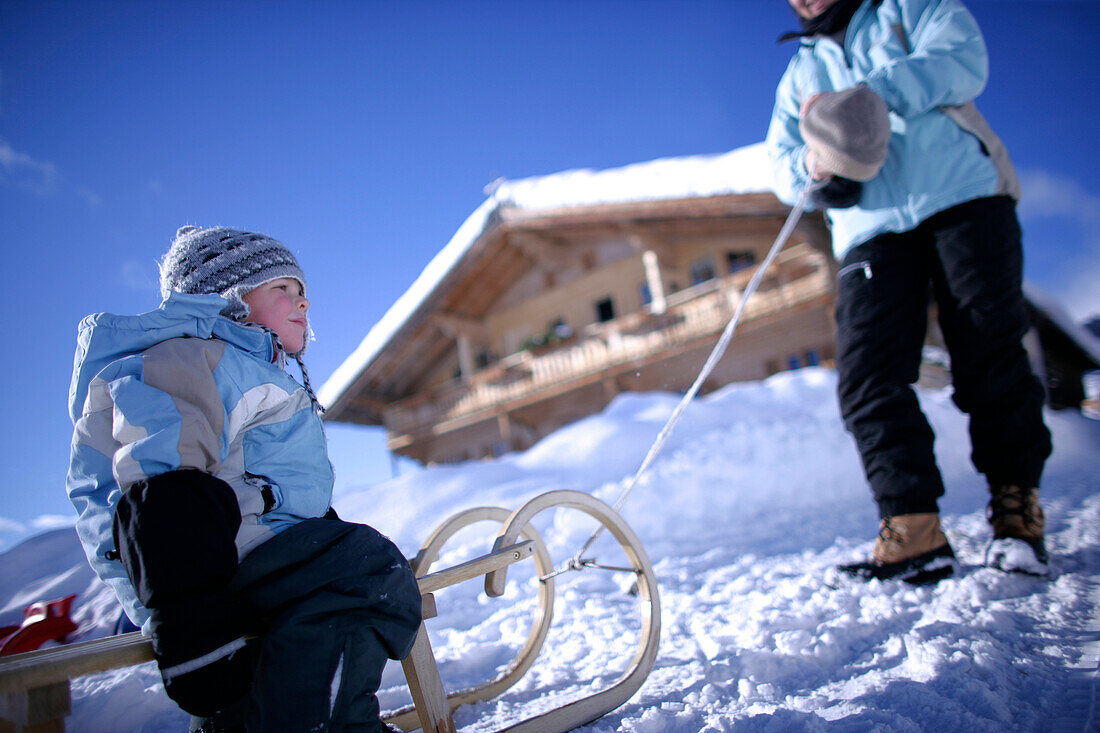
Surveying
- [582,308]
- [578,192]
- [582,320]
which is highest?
[578,192]

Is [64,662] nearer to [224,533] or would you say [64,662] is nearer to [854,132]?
[224,533]

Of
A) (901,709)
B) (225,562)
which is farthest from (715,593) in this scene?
(225,562)

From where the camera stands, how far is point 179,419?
0.85 metres

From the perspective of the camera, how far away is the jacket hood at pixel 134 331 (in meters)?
0.92

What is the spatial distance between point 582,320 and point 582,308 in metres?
0.27

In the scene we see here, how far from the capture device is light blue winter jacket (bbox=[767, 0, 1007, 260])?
1.89m

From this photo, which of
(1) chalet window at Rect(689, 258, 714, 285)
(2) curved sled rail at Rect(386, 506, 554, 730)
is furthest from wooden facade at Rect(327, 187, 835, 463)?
(2) curved sled rail at Rect(386, 506, 554, 730)

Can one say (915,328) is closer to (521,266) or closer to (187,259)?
(187,259)

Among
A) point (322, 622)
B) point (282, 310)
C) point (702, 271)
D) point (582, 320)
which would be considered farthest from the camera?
point (582, 320)

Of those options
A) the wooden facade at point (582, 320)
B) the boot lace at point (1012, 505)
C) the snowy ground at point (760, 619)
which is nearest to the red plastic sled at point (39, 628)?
the snowy ground at point (760, 619)

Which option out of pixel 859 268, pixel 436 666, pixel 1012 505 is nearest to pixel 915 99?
pixel 859 268

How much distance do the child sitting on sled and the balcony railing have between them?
9.30 m

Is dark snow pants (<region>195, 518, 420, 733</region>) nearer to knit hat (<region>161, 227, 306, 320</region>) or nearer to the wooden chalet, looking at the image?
knit hat (<region>161, 227, 306, 320</region>)

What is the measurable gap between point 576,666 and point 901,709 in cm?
78
